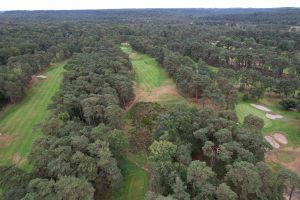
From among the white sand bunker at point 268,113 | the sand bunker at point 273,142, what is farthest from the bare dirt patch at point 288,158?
the white sand bunker at point 268,113

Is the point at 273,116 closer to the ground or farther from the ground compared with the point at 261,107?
farther from the ground

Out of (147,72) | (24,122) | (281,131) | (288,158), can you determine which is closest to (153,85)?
(147,72)

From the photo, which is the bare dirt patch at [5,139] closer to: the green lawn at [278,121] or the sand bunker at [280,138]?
the green lawn at [278,121]

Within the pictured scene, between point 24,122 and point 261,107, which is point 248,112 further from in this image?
point 24,122

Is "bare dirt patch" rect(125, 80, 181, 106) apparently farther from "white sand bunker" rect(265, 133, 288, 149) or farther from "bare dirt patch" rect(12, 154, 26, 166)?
"white sand bunker" rect(265, 133, 288, 149)

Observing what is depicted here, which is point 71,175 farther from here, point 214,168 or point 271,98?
point 271,98
